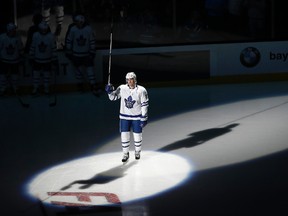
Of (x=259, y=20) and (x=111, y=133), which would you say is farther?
(x=259, y=20)

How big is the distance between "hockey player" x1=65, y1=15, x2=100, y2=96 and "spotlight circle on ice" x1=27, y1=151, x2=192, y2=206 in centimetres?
461

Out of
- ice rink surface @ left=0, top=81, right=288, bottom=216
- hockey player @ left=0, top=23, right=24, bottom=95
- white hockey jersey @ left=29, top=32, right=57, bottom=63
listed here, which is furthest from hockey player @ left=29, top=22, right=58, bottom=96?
ice rink surface @ left=0, top=81, right=288, bottom=216

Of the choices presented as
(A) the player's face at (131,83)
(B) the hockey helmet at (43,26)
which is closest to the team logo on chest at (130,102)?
(A) the player's face at (131,83)

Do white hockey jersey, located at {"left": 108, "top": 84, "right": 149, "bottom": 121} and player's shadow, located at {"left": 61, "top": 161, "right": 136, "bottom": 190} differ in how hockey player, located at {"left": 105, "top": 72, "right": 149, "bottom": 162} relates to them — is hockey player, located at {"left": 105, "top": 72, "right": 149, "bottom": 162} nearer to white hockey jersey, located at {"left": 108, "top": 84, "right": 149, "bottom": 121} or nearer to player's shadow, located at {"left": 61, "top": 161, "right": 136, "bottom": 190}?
white hockey jersey, located at {"left": 108, "top": 84, "right": 149, "bottom": 121}

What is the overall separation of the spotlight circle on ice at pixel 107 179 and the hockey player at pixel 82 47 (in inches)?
181

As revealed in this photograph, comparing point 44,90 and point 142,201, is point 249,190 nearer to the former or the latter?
point 142,201

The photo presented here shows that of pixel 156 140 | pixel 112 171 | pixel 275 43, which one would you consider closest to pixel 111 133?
pixel 156 140

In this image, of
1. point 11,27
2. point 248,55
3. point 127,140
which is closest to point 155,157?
point 127,140

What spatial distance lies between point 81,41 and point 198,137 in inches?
170

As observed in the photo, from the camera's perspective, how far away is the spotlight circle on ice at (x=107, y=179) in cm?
777

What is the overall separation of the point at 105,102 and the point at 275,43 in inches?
164

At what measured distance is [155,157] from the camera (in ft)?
31.6

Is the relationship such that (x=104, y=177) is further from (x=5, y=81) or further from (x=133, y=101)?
(x=5, y=81)

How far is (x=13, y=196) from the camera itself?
7.88 m
